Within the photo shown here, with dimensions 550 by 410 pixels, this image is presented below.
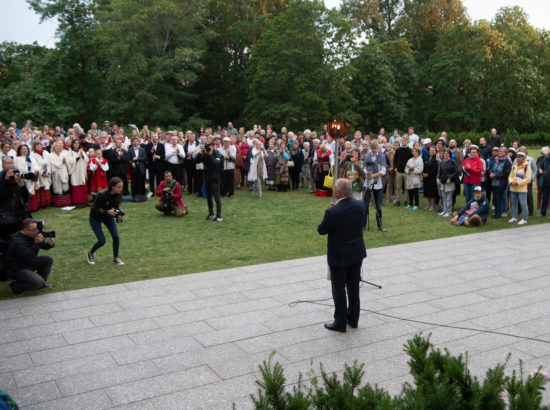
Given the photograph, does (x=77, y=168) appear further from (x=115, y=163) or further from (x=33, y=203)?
(x=33, y=203)

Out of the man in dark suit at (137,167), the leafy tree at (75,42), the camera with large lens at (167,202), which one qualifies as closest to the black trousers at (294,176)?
the man in dark suit at (137,167)

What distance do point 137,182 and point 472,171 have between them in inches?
408

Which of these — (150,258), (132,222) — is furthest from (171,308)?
(132,222)

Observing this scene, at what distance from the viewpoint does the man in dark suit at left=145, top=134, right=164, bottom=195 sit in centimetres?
1781

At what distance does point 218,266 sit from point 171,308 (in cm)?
240

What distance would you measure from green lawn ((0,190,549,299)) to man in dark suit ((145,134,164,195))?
150 cm

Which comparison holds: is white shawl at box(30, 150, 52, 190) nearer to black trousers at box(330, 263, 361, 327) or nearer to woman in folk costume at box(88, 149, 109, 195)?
woman in folk costume at box(88, 149, 109, 195)

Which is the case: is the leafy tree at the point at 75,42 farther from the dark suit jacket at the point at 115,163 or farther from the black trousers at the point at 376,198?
the black trousers at the point at 376,198

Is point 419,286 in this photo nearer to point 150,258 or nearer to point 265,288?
point 265,288

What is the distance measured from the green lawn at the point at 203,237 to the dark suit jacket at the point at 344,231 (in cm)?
387

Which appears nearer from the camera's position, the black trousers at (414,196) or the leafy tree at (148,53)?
the black trousers at (414,196)

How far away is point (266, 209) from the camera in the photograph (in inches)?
634

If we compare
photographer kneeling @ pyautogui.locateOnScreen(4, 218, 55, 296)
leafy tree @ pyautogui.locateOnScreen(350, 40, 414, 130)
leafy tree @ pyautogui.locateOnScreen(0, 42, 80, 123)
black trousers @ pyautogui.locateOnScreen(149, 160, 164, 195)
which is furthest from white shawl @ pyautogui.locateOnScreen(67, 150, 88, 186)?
leafy tree @ pyautogui.locateOnScreen(350, 40, 414, 130)

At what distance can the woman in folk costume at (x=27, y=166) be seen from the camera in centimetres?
1437
